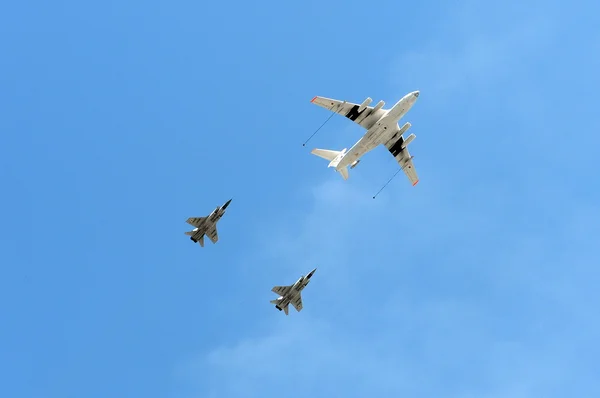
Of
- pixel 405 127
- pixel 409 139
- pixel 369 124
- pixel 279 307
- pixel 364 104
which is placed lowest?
pixel 279 307

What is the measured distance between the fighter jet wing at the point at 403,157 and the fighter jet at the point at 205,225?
21338 mm

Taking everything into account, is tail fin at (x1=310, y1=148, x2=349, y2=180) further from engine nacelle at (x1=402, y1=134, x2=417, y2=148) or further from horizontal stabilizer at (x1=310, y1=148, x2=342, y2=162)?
engine nacelle at (x1=402, y1=134, x2=417, y2=148)

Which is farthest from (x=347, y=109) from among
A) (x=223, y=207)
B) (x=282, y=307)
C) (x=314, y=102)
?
(x=282, y=307)

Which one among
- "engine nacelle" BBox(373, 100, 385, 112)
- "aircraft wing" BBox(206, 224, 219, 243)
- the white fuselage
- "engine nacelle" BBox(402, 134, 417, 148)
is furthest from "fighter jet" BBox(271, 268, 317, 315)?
"engine nacelle" BBox(373, 100, 385, 112)

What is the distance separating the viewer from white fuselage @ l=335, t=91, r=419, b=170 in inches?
3735

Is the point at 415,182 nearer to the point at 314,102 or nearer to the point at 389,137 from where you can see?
the point at 389,137

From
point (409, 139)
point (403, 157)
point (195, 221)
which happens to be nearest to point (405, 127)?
point (409, 139)

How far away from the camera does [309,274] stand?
106 m

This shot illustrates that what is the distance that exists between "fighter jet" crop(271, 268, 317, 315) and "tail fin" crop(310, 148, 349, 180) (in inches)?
509

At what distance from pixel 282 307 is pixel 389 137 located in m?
25.3

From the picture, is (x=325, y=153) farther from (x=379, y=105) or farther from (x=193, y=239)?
(x=193, y=239)

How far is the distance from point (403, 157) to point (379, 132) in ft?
32.6

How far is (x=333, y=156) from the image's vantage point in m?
105

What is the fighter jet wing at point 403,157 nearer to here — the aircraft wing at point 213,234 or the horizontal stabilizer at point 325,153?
the horizontal stabilizer at point 325,153
